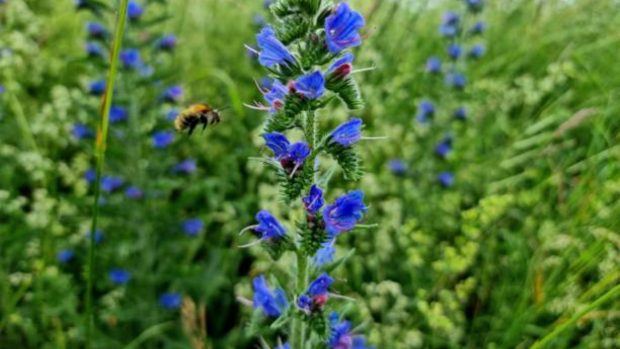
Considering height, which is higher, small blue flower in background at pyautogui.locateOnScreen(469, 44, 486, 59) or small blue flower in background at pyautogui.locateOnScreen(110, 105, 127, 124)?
small blue flower in background at pyautogui.locateOnScreen(469, 44, 486, 59)

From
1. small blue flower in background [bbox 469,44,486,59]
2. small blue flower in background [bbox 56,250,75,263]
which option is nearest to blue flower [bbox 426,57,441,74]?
small blue flower in background [bbox 469,44,486,59]

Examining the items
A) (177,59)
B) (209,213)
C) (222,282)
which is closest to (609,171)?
(222,282)

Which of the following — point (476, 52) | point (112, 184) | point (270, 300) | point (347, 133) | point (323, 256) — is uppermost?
point (476, 52)

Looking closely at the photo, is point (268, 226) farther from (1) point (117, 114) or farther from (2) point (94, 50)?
(2) point (94, 50)

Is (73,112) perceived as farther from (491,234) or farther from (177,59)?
(491,234)

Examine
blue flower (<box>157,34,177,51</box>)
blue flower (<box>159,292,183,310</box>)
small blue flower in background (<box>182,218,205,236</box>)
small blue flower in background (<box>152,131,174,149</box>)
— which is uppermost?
blue flower (<box>157,34,177,51</box>)

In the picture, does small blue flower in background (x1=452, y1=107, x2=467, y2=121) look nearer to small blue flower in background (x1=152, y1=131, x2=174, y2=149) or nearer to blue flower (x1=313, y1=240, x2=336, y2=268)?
small blue flower in background (x1=152, y1=131, x2=174, y2=149)

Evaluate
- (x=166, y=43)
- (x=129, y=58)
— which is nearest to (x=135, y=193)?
(x=129, y=58)
